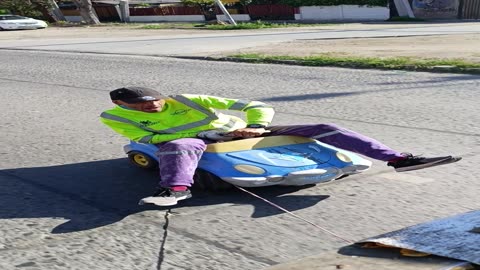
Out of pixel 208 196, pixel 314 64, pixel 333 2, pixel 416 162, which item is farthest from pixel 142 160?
pixel 333 2

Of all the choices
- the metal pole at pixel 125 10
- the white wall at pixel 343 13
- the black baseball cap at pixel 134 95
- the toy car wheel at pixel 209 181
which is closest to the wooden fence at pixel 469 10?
the white wall at pixel 343 13

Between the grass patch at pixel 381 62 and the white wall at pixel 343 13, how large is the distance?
24.9 meters

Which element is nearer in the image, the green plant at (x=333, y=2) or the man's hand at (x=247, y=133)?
the man's hand at (x=247, y=133)

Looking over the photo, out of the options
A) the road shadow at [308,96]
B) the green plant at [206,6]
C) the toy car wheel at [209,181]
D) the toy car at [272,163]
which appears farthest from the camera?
the green plant at [206,6]

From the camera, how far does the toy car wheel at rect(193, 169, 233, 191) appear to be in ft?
15.7

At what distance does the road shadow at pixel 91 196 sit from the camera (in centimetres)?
455

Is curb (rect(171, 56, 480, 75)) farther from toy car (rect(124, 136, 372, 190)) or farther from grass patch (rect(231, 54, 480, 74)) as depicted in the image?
toy car (rect(124, 136, 372, 190))

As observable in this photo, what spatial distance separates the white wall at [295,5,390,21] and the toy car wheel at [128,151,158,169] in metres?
35.2

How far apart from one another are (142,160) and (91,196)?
1.93ft

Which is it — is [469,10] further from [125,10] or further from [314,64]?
[314,64]

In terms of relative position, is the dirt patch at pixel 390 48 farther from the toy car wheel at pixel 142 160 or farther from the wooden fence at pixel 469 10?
the wooden fence at pixel 469 10

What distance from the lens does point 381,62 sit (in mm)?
13547

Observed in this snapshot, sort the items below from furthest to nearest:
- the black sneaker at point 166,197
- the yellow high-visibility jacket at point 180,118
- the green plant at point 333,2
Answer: the green plant at point 333,2 < the yellow high-visibility jacket at point 180,118 < the black sneaker at point 166,197

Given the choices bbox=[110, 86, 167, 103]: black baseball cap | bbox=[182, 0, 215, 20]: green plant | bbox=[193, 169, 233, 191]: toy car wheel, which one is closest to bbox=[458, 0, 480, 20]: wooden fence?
bbox=[182, 0, 215, 20]: green plant
